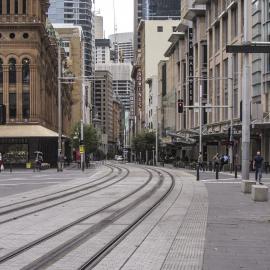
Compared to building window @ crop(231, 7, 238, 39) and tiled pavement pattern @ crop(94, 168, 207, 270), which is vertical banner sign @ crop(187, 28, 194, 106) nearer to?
building window @ crop(231, 7, 238, 39)

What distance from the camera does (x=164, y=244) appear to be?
1264 cm

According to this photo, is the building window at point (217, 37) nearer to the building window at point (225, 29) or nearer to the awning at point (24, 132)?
the building window at point (225, 29)

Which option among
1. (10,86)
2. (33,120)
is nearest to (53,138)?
(33,120)

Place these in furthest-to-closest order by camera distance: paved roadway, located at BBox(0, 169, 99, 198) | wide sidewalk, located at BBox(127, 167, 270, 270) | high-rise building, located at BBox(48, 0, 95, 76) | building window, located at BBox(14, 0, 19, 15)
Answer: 1. high-rise building, located at BBox(48, 0, 95, 76)
2. building window, located at BBox(14, 0, 19, 15)
3. paved roadway, located at BBox(0, 169, 99, 198)
4. wide sidewalk, located at BBox(127, 167, 270, 270)

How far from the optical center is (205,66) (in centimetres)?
8956

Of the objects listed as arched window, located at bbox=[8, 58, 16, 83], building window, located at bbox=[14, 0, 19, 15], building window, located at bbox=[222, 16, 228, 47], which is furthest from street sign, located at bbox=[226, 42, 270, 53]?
building window, located at bbox=[14, 0, 19, 15]

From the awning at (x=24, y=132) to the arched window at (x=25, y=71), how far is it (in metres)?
5.75

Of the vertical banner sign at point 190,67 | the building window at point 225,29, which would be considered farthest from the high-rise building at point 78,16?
the building window at point 225,29

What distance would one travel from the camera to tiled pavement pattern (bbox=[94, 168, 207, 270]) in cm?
1041

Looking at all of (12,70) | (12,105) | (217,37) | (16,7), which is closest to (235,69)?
(217,37)

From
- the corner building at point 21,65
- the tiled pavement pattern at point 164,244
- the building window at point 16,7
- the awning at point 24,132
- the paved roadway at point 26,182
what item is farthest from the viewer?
the building window at point 16,7

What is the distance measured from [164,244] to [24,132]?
204 feet

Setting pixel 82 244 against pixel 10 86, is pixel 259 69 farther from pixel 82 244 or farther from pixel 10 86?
pixel 82 244

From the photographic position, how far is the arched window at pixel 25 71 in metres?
76.3
